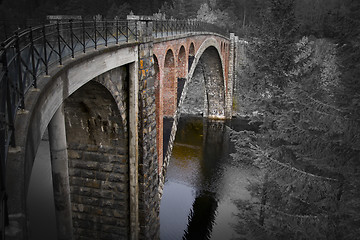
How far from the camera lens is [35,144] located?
4.65 metres

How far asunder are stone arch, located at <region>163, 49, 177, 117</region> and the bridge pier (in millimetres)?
9190

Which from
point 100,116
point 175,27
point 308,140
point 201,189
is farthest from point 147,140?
point 201,189

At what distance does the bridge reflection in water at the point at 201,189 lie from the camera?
1636 cm

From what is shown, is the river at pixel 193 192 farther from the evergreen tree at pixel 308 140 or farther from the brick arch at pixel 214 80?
the brick arch at pixel 214 80

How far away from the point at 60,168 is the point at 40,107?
234 cm

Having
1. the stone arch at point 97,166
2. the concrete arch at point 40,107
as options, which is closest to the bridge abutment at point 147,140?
the stone arch at point 97,166

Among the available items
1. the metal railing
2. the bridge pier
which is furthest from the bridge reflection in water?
the bridge pier

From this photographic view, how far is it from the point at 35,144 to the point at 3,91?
95 centimetres

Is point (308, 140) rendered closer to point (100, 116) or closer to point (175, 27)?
point (100, 116)

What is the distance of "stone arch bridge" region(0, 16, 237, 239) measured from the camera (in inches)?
217

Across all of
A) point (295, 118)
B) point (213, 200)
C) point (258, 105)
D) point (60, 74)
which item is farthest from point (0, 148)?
point (213, 200)

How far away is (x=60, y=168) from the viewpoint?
7082 millimetres

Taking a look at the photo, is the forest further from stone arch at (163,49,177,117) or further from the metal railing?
the metal railing

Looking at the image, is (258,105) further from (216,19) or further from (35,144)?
(216,19)
